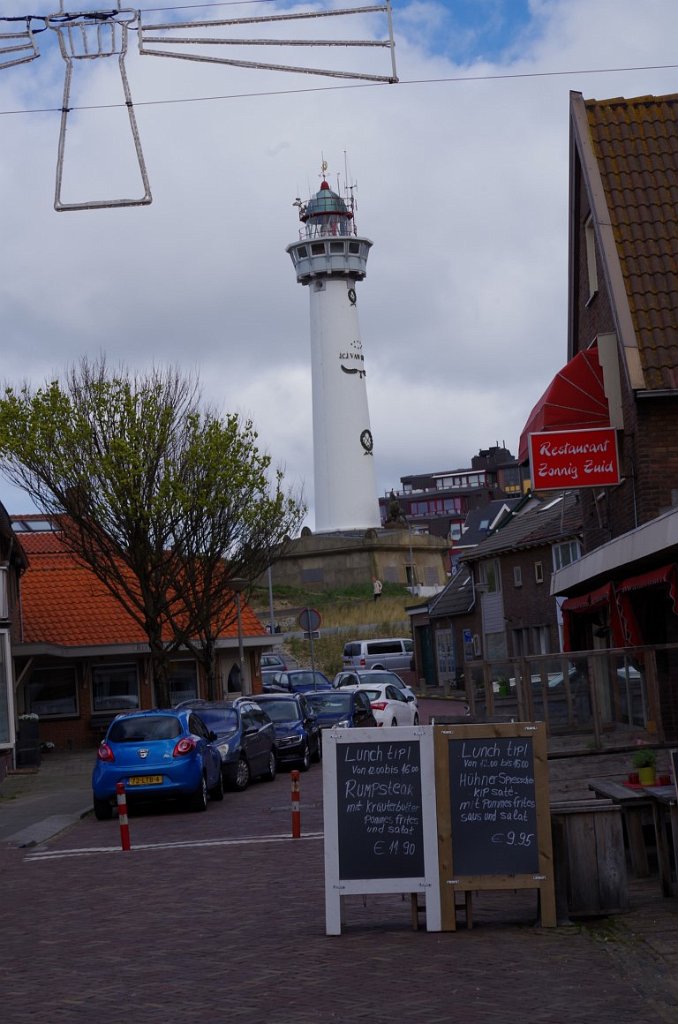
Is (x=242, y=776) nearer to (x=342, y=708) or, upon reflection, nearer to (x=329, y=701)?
(x=342, y=708)

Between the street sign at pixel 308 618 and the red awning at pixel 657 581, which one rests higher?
the street sign at pixel 308 618

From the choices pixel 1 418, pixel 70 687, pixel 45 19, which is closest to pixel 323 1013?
pixel 45 19

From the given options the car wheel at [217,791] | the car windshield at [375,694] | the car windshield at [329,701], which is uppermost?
the car windshield at [375,694]

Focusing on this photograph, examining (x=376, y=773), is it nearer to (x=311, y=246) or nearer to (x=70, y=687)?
(x=70, y=687)

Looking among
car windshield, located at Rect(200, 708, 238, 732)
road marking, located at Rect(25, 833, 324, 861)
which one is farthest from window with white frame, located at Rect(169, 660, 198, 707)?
road marking, located at Rect(25, 833, 324, 861)

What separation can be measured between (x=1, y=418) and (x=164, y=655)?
693 centimetres

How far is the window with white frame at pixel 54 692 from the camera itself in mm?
40719

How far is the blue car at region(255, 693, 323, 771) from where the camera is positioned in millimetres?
28141

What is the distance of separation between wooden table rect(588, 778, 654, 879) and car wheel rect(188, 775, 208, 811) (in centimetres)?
987

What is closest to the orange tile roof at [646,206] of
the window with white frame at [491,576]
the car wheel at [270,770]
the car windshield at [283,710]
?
the car wheel at [270,770]

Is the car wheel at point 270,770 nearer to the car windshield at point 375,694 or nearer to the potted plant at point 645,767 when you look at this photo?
the car windshield at point 375,694

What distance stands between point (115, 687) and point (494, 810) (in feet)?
108

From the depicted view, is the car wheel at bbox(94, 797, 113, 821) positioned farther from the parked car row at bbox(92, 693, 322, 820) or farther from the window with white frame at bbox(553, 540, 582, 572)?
the window with white frame at bbox(553, 540, 582, 572)

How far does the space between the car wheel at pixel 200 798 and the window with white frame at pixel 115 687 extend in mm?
20243
